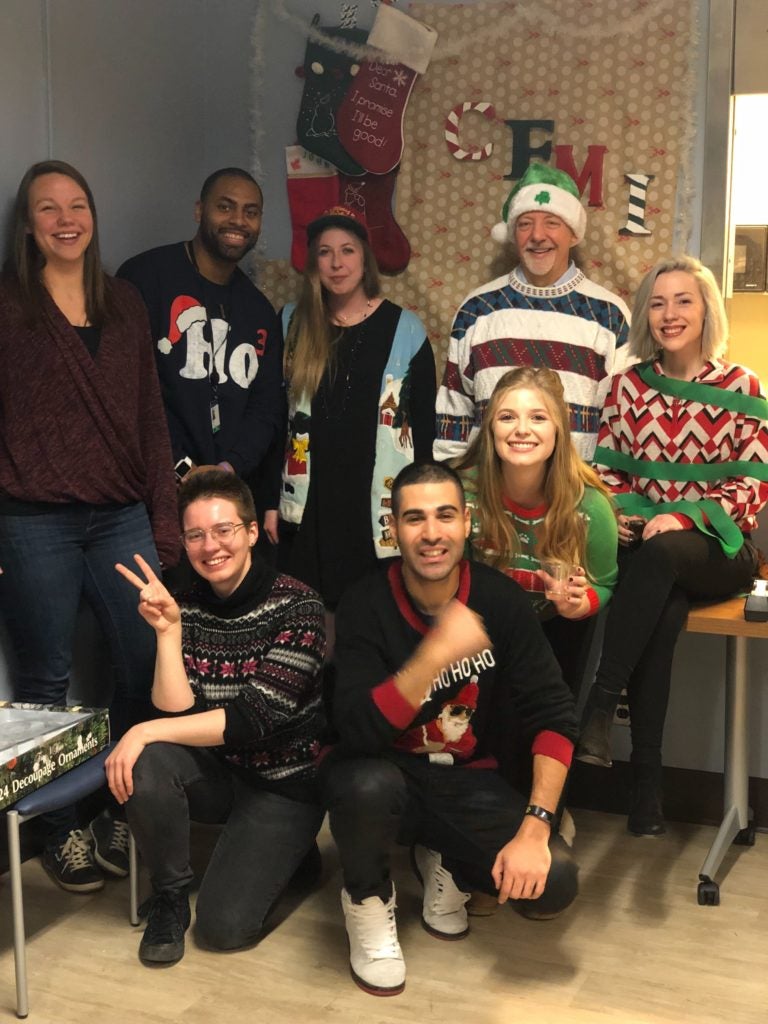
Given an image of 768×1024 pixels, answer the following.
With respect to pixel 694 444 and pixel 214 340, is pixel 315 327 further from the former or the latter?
pixel 694 444

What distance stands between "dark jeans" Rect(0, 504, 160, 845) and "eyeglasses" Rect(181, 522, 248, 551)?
28cm

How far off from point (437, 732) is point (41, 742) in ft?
2.47

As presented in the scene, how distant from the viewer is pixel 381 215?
3449 millimetres

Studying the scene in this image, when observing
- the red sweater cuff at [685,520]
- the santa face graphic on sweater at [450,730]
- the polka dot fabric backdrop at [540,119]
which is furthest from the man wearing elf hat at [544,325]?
the santa face graphic on sweater at [450,730]

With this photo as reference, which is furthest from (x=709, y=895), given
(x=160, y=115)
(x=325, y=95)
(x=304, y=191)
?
(x=160, y=115)

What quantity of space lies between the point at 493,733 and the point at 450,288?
1320mm

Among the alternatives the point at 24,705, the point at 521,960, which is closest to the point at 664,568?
the point at 521,960

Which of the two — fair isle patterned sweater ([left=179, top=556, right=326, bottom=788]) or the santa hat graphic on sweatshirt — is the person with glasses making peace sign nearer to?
fair isle patterned sweater ([left=179, top=556, right=326, bottom=788])

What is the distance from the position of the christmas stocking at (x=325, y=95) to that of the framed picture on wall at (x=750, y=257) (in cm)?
102

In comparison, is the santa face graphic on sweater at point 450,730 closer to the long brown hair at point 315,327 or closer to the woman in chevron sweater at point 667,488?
the woman in chevron sweater at point 667,488

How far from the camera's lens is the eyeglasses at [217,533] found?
8.36ft

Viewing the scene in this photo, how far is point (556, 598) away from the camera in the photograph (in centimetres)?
258

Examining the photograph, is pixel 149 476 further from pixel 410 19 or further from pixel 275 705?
pixel 410 19

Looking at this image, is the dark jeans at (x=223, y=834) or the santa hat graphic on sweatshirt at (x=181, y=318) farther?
the santa hat graphic on sweatshirt at (x=181, y=318)
